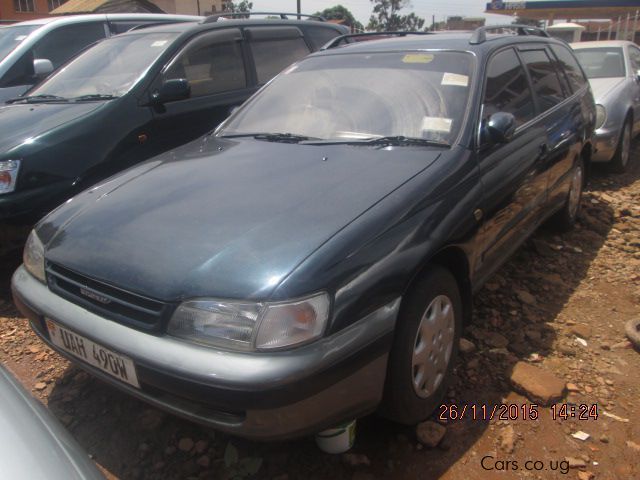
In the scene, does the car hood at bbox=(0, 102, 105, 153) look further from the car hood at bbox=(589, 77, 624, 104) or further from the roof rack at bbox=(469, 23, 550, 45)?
the car hood at bbox=(589, 77, 624, 104)

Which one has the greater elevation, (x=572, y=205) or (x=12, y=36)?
(x=12, y=36)

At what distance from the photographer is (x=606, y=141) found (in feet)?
19.0

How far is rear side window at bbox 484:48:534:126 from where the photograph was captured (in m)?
3.00

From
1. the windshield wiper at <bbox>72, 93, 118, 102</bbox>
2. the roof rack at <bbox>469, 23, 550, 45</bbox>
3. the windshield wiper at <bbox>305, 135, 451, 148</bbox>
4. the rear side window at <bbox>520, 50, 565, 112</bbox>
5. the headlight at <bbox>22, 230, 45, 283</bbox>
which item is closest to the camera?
the headlight at <bbox>22, 230, 45, 283</bbox>

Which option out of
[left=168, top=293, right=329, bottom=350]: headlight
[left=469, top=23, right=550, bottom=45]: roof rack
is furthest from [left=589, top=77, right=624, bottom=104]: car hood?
[left=168, top=293, right=329, bottom=350]: headlight

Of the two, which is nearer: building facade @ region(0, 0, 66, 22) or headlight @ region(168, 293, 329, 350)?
headlight @ region(168, 293, 329, 350)

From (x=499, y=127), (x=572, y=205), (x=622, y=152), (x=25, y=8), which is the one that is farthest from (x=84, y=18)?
(x=25, y=8)

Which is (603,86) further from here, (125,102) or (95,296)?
(95,296)

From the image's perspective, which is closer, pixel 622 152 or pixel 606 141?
pixel 606 141

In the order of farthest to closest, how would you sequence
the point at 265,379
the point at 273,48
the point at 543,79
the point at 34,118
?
1. the point at 273,48
2. the point at 34,118
3. the point at 543,79
4. the point at 265,379

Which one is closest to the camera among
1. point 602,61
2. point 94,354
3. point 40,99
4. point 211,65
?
point 94,354

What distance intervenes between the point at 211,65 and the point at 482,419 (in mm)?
3738

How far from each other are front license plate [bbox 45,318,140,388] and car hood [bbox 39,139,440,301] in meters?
0.25

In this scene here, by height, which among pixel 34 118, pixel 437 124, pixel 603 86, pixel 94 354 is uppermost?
pixel 437 124
